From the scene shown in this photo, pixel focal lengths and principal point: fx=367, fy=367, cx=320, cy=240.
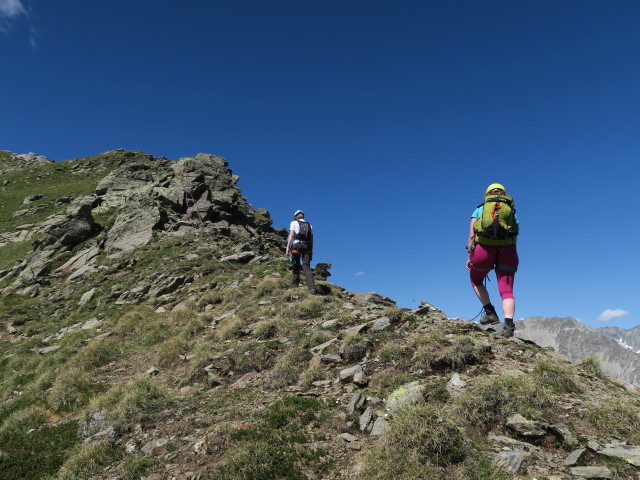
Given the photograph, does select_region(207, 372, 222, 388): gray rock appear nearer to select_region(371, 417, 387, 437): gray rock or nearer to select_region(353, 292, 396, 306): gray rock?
select_region(371, 417, 387, 437): gray rock

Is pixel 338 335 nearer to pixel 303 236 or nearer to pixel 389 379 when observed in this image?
pixel 389 379

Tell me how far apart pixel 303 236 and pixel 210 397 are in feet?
27.2

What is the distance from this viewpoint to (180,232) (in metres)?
29.1

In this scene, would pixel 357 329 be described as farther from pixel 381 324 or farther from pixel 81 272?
pixel 81 272

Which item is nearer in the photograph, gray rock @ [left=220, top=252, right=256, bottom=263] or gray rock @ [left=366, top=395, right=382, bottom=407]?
gray rock @ [left=366, top=395, right=382, bottom=407]

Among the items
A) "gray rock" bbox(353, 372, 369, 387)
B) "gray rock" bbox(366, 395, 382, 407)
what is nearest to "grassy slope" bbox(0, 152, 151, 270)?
"gray rock" bbox(353, 372, 369, 387)

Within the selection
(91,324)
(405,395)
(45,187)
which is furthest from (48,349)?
(45,187)

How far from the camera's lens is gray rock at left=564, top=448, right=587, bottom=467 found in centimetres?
506

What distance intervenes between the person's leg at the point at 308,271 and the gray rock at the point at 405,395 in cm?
848

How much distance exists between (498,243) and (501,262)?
0.52 metres

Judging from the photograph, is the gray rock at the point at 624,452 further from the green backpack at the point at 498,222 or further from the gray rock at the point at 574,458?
the green backpack at the point at 498,222

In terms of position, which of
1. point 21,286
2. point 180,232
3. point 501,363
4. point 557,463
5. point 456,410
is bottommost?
point 557,463

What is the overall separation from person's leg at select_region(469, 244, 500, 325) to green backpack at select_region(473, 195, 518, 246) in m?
0.33

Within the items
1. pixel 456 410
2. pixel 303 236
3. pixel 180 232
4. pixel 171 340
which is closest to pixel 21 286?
pixel 180 232
